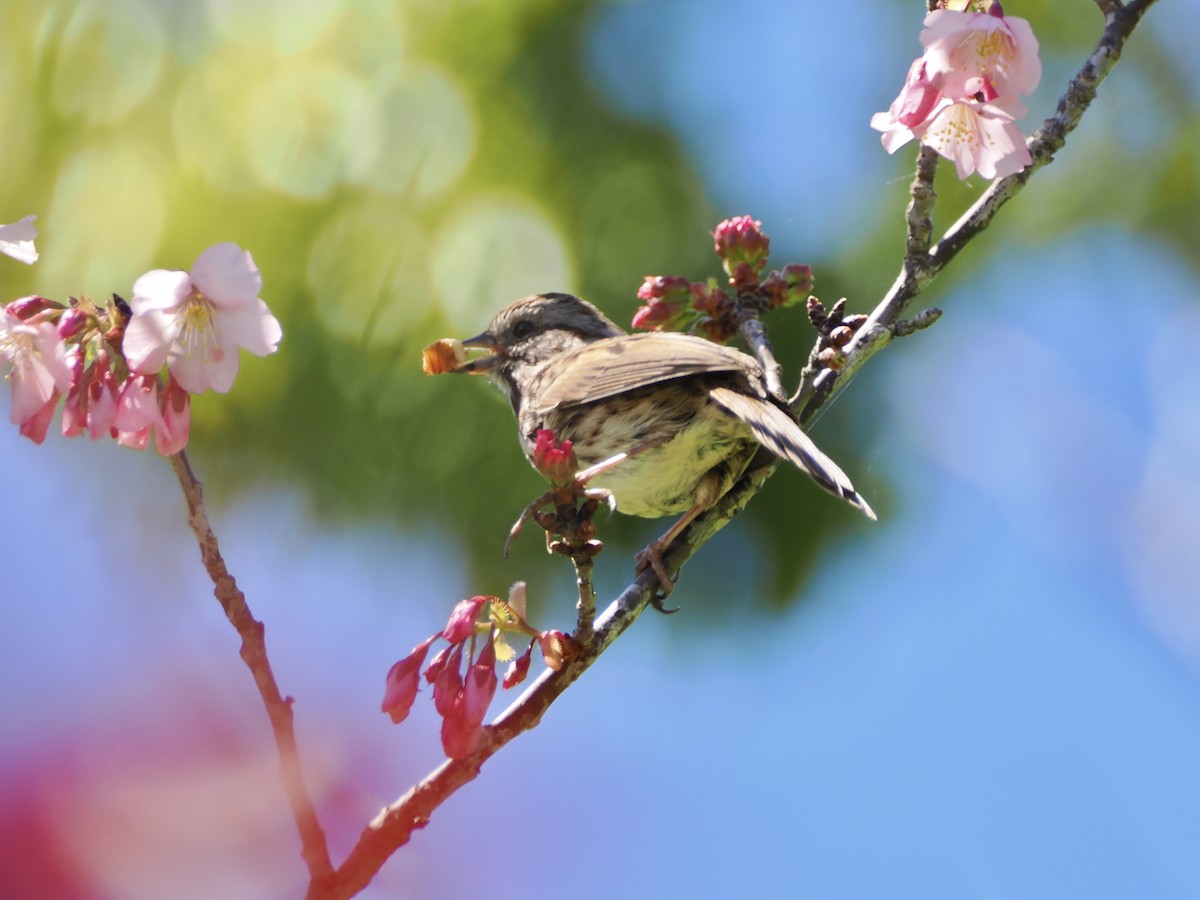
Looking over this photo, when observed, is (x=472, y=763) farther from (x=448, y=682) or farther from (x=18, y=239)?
(x=18, y=239)

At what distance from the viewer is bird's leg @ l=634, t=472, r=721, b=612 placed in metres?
1.78

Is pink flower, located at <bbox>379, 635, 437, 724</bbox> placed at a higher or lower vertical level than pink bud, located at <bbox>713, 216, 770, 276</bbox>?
lower

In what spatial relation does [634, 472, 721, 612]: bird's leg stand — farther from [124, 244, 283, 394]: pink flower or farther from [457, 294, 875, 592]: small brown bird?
[124, 244, 283, 394]: pink flower

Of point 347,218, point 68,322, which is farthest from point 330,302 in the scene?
point 68,322

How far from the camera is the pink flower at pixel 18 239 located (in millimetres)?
1420

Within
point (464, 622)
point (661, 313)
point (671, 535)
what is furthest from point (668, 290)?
point (464, 622)

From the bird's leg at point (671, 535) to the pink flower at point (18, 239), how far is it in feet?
2.95

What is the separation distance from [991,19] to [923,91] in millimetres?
135

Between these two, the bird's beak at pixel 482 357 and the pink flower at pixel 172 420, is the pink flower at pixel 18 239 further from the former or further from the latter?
the bird's beak at pixel 482 357

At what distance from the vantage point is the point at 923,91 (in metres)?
1.74

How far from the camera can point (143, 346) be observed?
1.36m

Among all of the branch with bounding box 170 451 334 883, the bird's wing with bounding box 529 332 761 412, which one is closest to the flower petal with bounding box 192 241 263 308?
the branch with bounding box 170 451 334 883

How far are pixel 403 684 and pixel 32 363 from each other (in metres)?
0.58

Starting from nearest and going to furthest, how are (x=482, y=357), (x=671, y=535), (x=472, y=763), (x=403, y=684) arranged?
1. (x=472, y=763)
2. (x=403, y=684)
3. (x=671, y=535)
4. (x=482, y=357)
